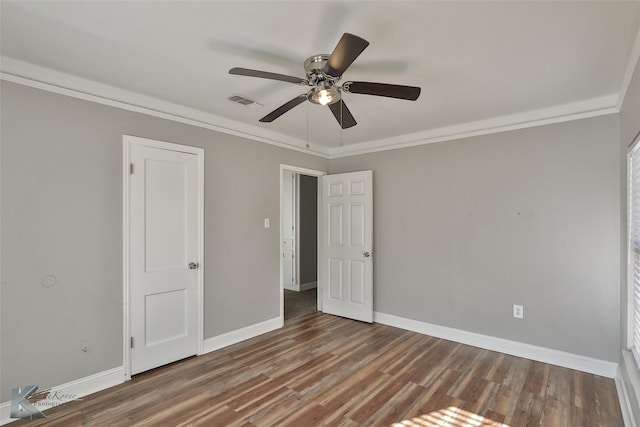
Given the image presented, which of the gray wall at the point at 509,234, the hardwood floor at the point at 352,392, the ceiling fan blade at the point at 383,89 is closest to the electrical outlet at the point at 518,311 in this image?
the gray wall at the point at 509,234

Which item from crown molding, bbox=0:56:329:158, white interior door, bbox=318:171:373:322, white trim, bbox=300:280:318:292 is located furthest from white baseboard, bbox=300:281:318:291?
crown molding, bbox=0:56:329:158

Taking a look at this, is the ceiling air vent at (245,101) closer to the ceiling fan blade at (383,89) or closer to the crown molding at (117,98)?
the crown molding at (117,98)

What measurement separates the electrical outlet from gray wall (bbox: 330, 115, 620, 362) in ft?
0.17

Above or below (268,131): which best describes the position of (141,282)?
below

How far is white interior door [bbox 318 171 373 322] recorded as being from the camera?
4168 millimetres

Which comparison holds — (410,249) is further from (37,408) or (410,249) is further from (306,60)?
(37,408)

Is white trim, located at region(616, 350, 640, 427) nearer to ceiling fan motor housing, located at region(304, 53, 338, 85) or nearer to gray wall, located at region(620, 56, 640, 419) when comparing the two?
gray wall, located at region(620, 56, 640, 419)

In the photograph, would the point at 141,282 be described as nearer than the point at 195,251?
Yes

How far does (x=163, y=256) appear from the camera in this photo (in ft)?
9.57

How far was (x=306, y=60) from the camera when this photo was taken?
79.5 inches

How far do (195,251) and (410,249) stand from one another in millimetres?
2533

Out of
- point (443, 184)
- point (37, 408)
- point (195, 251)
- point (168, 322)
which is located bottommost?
point (37, 408)

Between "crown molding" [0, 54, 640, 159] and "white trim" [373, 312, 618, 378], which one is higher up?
"crown molding" [0, 54, 640, 159]

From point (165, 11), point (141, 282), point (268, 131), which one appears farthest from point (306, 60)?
point (141, 282)
